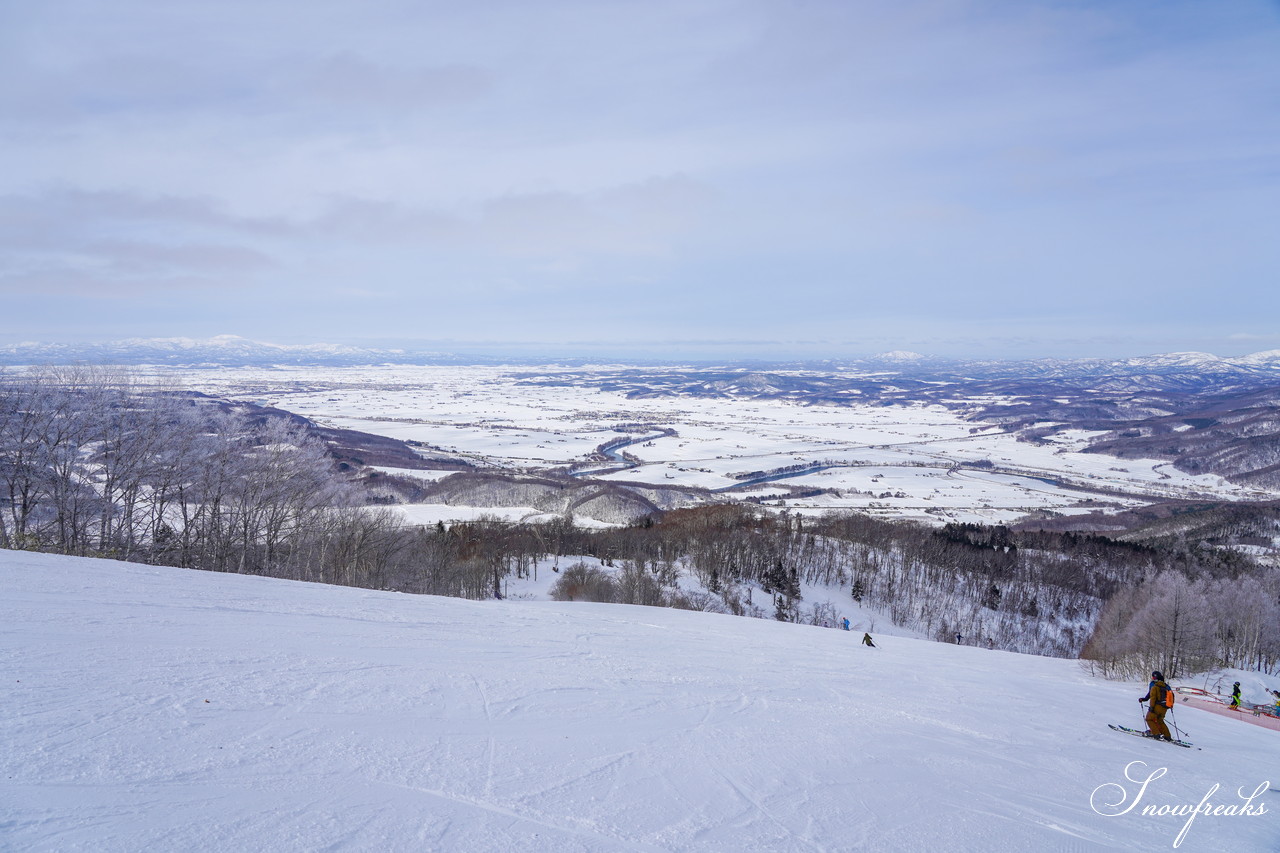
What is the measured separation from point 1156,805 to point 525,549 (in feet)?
188

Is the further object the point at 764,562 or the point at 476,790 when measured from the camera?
the point at 764,562

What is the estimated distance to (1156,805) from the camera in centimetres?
827

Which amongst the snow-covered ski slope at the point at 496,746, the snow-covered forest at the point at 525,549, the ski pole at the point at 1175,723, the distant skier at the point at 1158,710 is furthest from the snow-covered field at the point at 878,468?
the snow-covered ski slope at the point at 496,746

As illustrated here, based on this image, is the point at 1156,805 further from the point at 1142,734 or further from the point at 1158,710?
the point at 1142,734

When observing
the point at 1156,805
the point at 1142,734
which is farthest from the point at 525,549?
the point at 1156,805

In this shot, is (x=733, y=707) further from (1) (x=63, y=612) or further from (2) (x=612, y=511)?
(2) (x=612, y=511)

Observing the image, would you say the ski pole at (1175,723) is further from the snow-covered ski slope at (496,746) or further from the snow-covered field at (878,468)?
the snow-covered field at (878,468)

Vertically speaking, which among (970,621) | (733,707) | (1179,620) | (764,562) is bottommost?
(970,621)

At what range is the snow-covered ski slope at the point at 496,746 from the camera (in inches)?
202

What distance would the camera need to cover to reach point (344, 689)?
8102mm

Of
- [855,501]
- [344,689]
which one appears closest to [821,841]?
[344,689]

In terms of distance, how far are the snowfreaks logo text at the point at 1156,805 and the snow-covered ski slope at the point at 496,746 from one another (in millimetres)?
75

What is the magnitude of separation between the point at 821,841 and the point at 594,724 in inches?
134

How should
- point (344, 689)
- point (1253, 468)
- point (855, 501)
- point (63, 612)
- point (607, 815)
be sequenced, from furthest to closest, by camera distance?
point (1253, 468), point (855, 501), point (63, 612), point (344, 689), point (607, 815)
